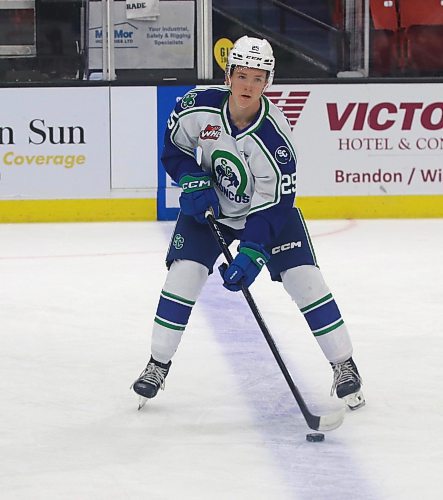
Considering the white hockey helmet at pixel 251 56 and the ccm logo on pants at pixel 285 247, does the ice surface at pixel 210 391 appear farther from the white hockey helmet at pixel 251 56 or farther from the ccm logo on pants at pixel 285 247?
the white hockey helmet at pixel 251 56

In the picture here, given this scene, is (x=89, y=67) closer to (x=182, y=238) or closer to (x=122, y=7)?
(x=122, y=7)

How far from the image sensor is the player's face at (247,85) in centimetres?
268

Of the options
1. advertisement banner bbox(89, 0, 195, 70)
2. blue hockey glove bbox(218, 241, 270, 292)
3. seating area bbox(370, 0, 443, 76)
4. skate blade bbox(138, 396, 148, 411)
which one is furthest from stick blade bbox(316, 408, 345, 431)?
seating area bbox(370, 0, 443, 76)

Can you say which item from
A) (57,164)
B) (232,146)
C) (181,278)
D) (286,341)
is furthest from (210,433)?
(57,164)

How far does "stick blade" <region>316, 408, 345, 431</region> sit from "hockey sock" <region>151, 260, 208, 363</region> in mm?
444

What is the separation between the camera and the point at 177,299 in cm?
284

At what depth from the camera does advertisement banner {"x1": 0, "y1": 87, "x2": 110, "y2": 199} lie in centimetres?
647

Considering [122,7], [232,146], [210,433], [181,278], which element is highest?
[122,7]

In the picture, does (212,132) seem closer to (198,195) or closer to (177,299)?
(198,195)

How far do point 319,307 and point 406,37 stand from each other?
14.3 ft

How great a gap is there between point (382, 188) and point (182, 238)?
398 centimetres

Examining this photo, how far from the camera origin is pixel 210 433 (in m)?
2.67

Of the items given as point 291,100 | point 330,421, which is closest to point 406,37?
point 291,100

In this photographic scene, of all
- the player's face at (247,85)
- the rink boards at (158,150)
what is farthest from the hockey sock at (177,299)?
the rink boards at (158,150)
